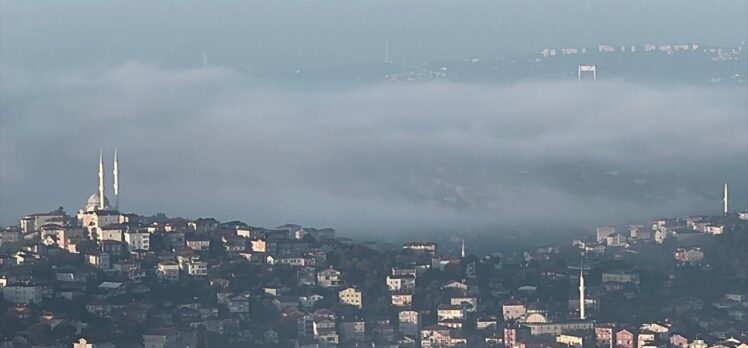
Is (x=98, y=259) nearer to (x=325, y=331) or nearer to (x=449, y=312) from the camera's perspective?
(x=325, y=331)

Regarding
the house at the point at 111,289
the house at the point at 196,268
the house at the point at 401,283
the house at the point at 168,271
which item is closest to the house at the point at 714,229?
the house at the point at 401,283

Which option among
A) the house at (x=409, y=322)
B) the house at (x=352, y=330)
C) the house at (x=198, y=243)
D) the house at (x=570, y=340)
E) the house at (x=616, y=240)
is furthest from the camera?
the house at (x=616, y=240)

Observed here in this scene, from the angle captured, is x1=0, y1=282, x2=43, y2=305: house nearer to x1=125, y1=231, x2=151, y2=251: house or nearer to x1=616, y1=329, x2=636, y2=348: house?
x1=125, y1=231, x2=151, y2=251: house

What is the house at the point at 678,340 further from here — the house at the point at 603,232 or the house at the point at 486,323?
the house at the point at 603,232

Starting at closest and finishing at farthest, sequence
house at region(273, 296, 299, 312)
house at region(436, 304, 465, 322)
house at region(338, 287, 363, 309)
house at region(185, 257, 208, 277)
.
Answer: house at region(273, 296, 299, 312)
house at region(436, 304, 465, 322)
house at region(338, 287, 363, 309)
house at region(185, 257, 208, 277)

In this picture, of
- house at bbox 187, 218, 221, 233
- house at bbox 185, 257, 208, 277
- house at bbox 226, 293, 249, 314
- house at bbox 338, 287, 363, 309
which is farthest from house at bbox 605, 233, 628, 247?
house at bbox 226, 293, 249, 314
